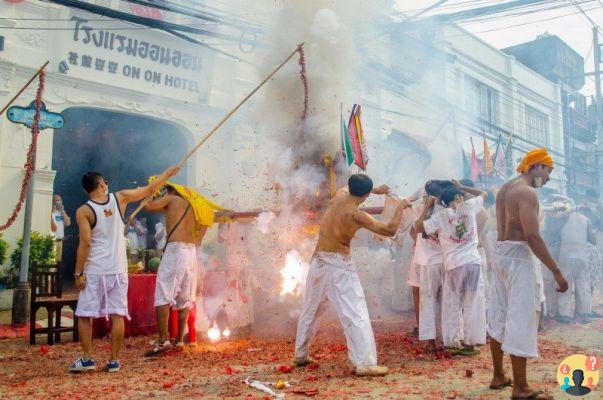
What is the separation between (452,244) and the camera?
580cm

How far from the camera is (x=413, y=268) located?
6625mm

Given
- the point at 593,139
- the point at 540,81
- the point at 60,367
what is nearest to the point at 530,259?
the point at 60,367

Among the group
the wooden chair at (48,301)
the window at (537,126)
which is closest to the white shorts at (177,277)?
the wooden chair at (48,301)

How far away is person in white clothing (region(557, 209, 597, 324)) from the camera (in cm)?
893

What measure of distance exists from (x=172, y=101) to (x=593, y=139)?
28.5 metres

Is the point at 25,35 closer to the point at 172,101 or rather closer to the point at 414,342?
the point at 172,101

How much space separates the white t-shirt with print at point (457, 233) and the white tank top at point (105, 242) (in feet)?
11.3

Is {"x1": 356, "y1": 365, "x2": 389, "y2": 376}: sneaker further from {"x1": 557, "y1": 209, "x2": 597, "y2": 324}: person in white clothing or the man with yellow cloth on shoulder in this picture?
{"x1": 557, "y1": 209, "x2": 597, "y2": 324}: person in white clothing

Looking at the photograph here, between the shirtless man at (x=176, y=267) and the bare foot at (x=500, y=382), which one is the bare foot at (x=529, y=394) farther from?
the shirtless man at (x=176, y=267)

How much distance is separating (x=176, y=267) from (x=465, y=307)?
3435 millimetres

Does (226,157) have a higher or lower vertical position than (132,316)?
higher

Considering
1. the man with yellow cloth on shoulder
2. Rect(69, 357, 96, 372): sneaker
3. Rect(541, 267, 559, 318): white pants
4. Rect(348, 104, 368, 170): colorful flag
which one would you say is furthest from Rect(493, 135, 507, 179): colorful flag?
Rect(69, 357, 96, 372): sneaker

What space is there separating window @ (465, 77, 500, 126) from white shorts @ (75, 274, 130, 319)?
19.6m

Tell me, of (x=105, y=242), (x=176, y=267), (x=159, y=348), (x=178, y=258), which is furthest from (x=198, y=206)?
(x=159, y=348)
